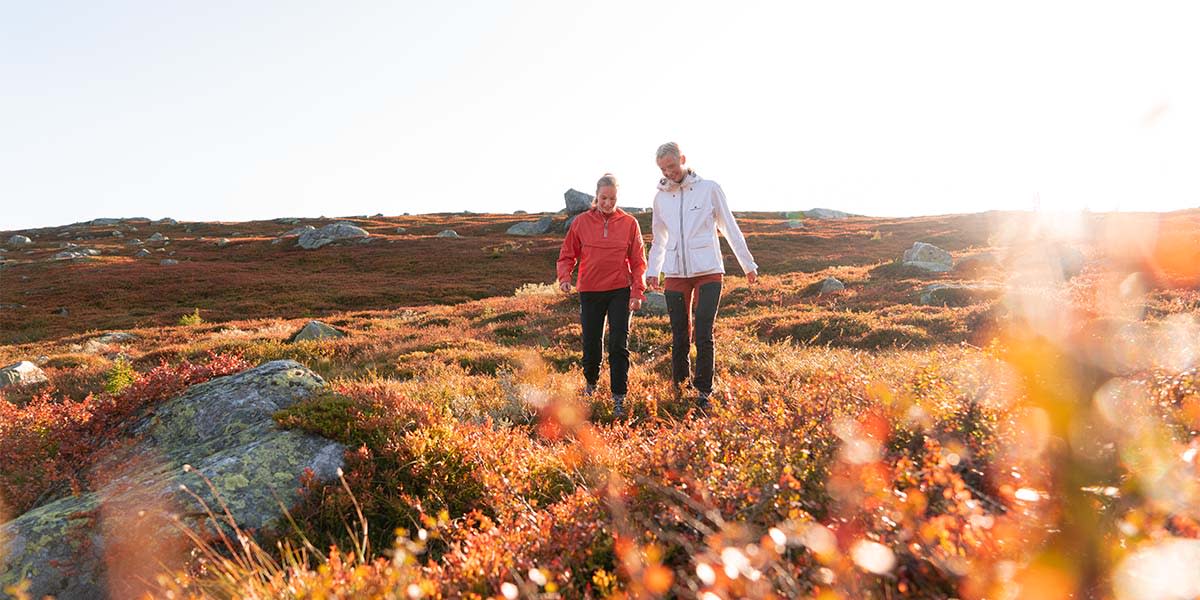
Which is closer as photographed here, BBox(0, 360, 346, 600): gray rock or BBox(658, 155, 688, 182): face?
BBox(0, 360, 346, 600): gray rock

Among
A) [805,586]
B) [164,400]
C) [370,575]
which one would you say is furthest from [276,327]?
[805,586]

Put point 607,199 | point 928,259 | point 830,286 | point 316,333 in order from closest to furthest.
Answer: point 607,199 < point 316,333 < point 830,286 < point 928,259

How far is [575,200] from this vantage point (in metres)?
67.6

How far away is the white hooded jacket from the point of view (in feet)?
22.8

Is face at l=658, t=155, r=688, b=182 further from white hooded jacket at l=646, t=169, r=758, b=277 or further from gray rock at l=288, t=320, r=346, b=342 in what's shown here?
gray rock at l=288, t=320, r=346, b=342

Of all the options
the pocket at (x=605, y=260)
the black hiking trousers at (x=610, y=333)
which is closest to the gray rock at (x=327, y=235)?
the black hiking trousers at (x=610, y=333)

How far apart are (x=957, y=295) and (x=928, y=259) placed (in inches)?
326

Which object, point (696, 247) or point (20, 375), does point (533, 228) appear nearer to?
point (20, 375)

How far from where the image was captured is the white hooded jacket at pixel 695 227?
6957mm

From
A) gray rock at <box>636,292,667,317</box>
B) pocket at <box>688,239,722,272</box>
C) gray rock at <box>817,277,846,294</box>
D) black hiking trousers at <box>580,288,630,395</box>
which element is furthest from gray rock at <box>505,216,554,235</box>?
pocket at <box>688,239,722,272</box>

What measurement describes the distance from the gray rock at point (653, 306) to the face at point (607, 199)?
9746 millimetres

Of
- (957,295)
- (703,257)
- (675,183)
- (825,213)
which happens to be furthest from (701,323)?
(825,213)

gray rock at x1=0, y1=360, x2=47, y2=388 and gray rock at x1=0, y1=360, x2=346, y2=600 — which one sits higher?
gray rock at x1=0, y1=360, x2=346, y2=600

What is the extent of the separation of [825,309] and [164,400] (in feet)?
49.7
